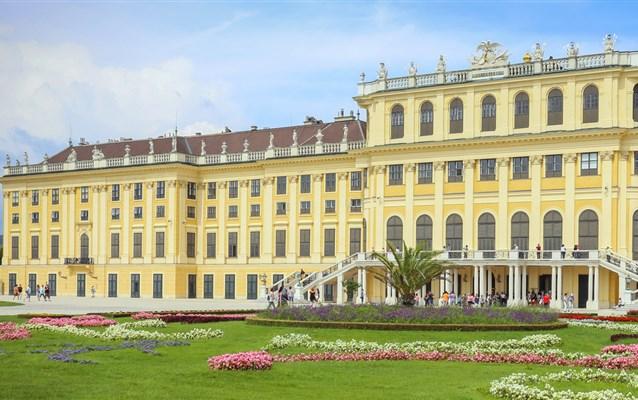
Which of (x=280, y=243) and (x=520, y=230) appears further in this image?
(x=280, y=243)

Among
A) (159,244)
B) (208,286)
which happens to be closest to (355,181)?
(208,286)

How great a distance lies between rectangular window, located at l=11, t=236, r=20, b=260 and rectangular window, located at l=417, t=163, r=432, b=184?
44916 mm

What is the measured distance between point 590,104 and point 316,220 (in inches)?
961

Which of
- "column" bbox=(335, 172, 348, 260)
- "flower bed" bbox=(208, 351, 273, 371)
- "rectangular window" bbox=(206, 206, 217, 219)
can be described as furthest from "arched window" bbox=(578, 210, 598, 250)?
"flower bed" bbox=(208, 351, 273, 371)

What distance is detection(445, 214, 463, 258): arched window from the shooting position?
238 feet

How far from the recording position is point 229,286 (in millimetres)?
87438

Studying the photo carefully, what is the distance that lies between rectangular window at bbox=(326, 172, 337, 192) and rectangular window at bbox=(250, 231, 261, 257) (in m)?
8.05

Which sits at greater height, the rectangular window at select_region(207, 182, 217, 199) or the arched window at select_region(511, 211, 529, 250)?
the rectangular window at select_region(207, 182, 217, 199)

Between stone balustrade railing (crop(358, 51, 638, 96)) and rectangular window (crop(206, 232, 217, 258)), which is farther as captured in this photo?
rectangular window (crop(206, 232, 217, 258))

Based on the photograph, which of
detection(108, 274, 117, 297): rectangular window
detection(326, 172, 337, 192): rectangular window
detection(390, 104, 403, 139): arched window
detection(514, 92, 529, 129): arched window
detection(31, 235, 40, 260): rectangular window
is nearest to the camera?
detection(514, 92, 529, 129): arched window

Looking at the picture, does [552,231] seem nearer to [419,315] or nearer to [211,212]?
[211,212]

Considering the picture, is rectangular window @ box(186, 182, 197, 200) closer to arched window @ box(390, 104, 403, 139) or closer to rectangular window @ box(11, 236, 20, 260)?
rectangular window @ box(11, 236, 20, 260)

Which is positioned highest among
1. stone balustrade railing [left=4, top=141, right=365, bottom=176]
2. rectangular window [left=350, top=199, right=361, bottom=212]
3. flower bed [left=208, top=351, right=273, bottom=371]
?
stone balustrade railing [left=4, top=141, right=365, bottom=176]

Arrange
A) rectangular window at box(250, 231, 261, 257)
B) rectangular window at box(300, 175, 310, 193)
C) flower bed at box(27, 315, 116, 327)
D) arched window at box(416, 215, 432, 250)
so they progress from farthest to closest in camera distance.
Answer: rectangular window at box(250, 231, 261, 257) → rectangular window at box(300, 175, 310, 193) → arched window at box(416, 215, 432, 250) → flower bed at box(27, 315, 116, 327)
